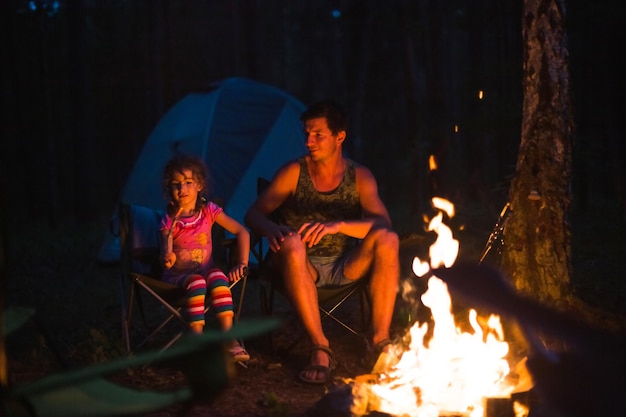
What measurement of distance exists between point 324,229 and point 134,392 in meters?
1.83

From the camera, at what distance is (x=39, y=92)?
17.6 meters

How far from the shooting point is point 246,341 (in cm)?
414

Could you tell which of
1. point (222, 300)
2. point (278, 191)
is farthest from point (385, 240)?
point (222, 300)

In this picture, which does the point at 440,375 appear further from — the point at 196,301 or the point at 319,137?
the point at 319,137

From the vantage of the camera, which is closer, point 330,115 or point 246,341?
point 330,115

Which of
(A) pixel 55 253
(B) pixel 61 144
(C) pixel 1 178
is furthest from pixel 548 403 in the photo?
(B) pixel 61 144

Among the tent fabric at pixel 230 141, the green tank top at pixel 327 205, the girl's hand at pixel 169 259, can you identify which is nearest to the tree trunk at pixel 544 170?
the green tank top at pixel 327 205

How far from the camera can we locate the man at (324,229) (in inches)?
139

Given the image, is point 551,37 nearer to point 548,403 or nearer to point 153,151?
point 548,403

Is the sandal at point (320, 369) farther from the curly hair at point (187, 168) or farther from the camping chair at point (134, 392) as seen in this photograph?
the camping chair at point (134, 392)

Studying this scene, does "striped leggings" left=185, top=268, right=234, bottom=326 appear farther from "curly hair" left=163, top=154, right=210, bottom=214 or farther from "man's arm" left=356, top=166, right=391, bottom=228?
"man's arm" left=356, top=166, right=391, bottom=228

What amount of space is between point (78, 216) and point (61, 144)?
26.2 ft

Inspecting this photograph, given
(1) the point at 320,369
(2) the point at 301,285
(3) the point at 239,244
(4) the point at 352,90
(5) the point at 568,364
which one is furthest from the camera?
(4) the point at 352,90

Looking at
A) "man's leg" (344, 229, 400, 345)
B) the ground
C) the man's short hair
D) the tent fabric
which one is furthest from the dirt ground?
the tent fabric
